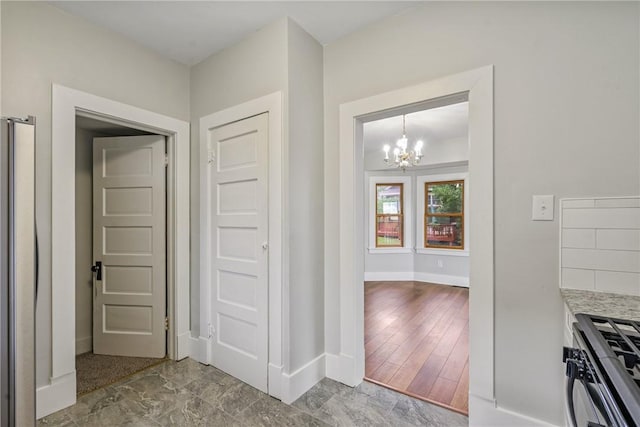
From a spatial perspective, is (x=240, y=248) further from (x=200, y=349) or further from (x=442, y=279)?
(x=442, y=279)

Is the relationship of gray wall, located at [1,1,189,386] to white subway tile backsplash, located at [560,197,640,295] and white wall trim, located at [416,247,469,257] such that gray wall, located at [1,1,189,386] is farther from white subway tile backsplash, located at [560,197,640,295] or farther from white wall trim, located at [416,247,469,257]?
white wall trim, located at [416,247,469,257]

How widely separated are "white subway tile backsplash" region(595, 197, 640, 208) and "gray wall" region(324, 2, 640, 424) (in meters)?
0.03

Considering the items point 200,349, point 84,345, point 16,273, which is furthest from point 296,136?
Answer: point 84,345

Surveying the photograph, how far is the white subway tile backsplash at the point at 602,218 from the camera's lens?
4.35ft

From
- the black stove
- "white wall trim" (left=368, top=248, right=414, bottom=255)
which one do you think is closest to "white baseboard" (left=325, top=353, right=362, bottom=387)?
the black stove

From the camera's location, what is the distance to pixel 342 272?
2174 mm

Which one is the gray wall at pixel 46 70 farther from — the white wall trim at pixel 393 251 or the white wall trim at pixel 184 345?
the white wall trim at pixel 393 251

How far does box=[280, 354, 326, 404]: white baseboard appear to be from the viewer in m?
1.93

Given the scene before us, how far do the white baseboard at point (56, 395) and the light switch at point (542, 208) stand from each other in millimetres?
2971

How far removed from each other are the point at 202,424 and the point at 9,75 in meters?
2.32

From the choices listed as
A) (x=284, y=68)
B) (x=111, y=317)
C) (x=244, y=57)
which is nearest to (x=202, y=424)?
(x=111, y=317)

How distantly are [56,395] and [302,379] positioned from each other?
1546 millimetres

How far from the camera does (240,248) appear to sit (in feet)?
7.33

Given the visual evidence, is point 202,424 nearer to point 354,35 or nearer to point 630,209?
point 630,209
